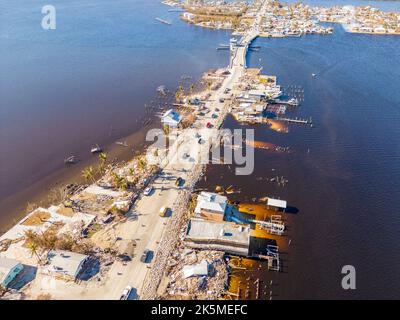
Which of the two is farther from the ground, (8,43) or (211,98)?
(8,43)

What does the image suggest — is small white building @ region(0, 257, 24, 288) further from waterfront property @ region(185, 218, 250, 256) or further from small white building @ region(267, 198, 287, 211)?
small white building @ region(267, 198, 287, 211)

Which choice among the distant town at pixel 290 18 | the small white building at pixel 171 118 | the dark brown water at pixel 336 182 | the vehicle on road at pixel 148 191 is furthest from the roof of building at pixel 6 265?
the distant town at pixel 290 18

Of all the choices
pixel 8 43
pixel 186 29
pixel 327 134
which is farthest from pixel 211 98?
Result: pixel 8 43

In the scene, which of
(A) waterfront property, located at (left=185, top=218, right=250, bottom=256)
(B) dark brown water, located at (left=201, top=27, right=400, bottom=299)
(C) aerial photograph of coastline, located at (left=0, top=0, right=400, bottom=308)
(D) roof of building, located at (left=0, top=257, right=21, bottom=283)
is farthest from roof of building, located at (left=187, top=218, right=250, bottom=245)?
(D) roof of building, located at (left=0, top=257, right=21, bottom=283)

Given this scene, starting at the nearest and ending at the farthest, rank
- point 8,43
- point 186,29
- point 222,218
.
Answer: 1. point 222,218
2. point 8,43
3. point 186,29

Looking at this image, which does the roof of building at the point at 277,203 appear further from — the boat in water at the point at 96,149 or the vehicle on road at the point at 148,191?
the boat in water at the point at 96,149

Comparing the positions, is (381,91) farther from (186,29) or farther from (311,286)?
(186,29)

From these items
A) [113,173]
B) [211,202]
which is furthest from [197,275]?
[113,173]
